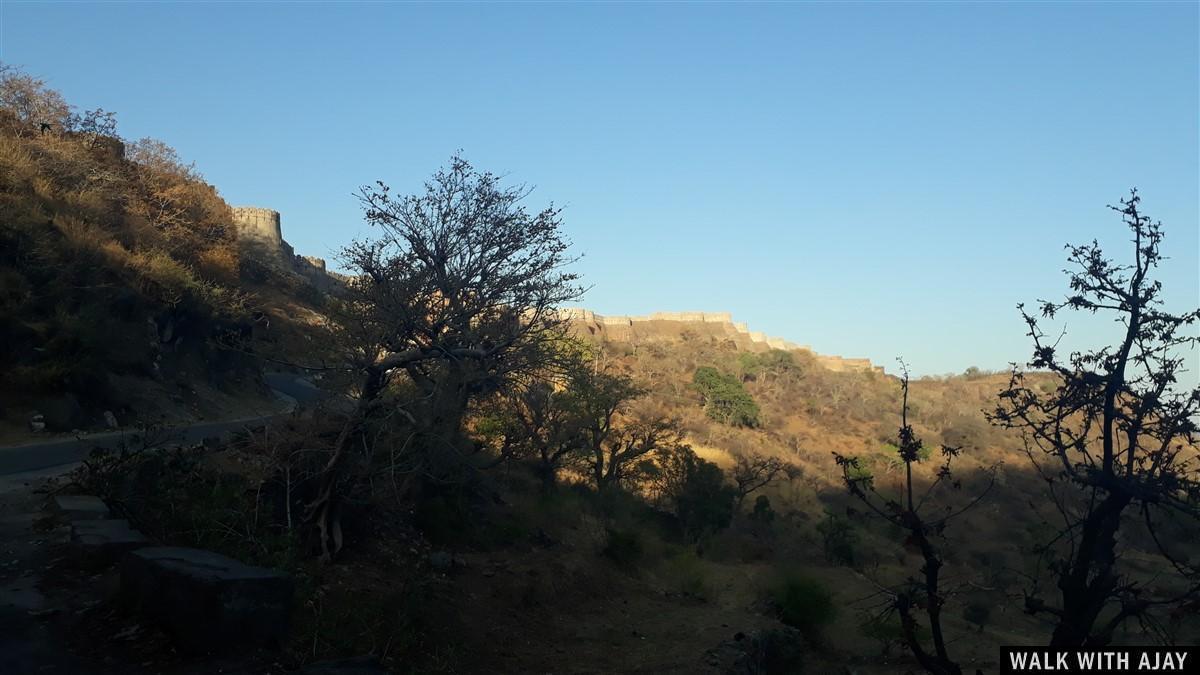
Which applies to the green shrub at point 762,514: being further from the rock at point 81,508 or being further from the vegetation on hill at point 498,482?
the rock at point 81,508

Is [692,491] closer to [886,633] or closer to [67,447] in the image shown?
[886,633]

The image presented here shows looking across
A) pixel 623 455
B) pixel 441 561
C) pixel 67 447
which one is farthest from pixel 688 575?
pixel 67 447

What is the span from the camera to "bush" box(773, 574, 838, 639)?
46.4 feet

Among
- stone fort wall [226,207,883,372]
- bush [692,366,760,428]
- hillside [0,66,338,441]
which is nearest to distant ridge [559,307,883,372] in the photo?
stone fort wall [226,207,883,372]

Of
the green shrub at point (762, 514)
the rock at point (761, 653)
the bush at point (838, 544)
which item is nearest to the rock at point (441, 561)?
the rock at point (761, 653)

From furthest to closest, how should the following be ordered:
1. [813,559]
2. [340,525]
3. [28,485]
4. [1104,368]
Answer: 1. [813,559]
2. [28,485]
3. [340,525]
4. [1104,368]

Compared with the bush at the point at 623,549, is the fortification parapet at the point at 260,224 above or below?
above

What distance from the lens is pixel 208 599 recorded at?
6082 millimetres

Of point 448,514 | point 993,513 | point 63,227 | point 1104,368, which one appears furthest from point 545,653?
point 993,513

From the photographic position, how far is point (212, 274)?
111 ft

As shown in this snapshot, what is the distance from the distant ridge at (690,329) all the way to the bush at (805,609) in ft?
190

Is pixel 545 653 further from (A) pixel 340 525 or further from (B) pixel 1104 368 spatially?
(B) pixel 1104 368

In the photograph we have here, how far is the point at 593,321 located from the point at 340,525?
224ft

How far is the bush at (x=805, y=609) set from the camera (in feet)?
46.4
